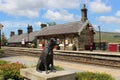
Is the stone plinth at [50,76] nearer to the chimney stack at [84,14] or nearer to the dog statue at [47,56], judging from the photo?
the dog statue at [47,56]

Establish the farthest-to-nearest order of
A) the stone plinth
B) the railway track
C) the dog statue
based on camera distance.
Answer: the railway track → the dog statue → the stone plinth

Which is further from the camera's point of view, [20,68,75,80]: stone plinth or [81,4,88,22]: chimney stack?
[81,4,88,22]: chimney stack

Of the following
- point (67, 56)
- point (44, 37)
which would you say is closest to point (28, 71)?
point (67, 56)

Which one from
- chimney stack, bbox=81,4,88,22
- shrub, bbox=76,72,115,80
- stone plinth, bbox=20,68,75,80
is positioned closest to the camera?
stone plinth, bbox=20,68,75,80

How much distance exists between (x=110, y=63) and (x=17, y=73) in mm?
8827

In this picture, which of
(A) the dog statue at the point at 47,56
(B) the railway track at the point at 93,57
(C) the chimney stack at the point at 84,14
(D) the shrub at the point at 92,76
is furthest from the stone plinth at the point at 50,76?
(C) the chimney stack at the point at 84,14

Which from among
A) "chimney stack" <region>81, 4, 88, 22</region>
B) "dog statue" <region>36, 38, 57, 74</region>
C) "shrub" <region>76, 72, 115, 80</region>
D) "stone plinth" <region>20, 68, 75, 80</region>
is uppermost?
"chimney stack" <region>81, 4, 88, 22</region>

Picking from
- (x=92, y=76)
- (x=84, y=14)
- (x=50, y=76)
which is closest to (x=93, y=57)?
(x=92, y=76)

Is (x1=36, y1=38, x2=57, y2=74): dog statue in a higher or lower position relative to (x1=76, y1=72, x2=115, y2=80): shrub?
higher

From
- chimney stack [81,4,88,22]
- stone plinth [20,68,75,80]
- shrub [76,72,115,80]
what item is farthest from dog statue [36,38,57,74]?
chimney stack [81,4,88,22]

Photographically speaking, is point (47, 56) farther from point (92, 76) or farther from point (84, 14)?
point (84, 14)

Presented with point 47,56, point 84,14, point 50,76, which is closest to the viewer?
point 50,76

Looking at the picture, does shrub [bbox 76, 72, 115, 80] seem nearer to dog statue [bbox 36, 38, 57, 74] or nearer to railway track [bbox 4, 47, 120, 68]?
dog statue [bbox 36, 38, 57, 74]

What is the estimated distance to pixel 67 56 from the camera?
21.2 metres
